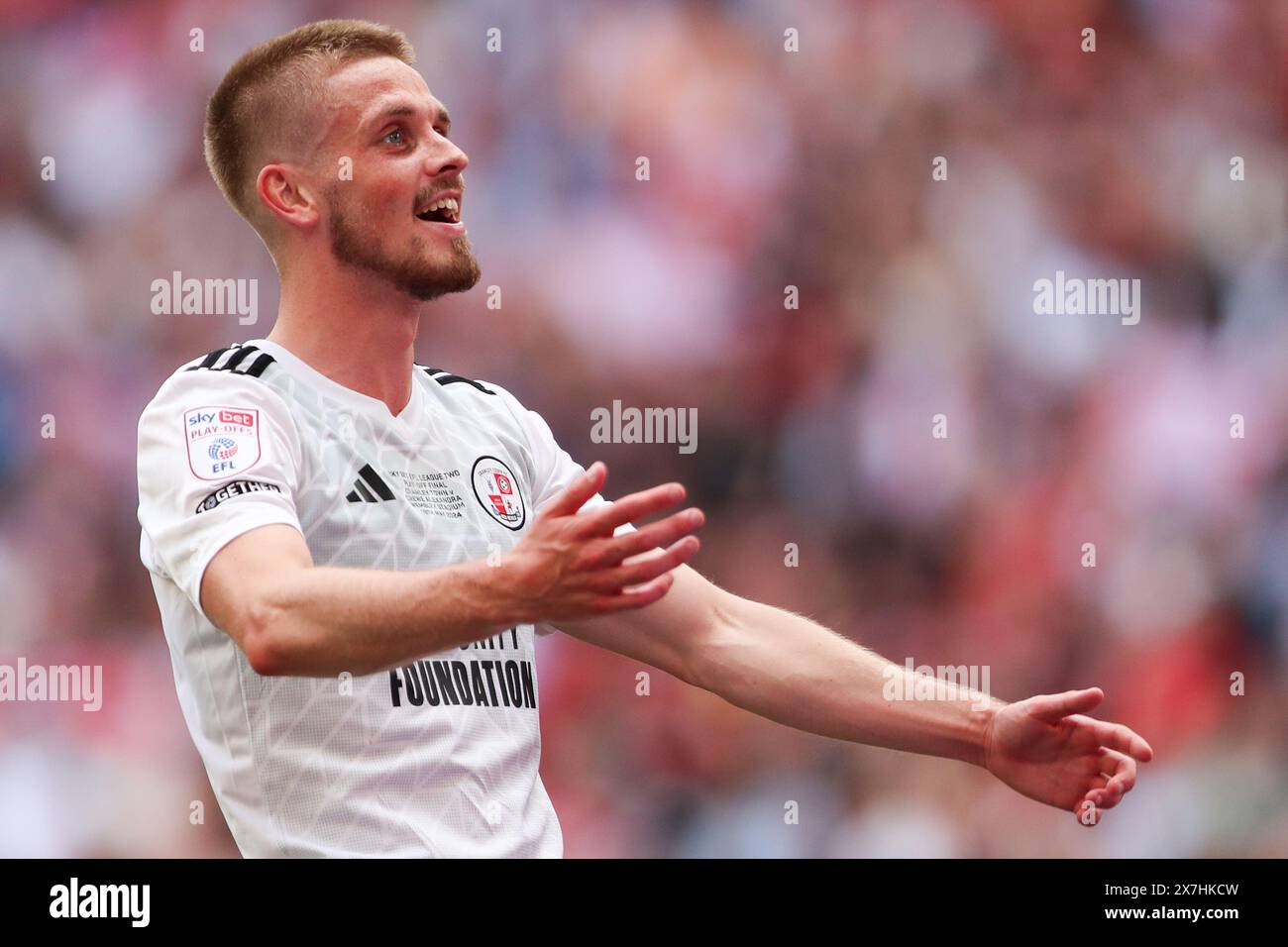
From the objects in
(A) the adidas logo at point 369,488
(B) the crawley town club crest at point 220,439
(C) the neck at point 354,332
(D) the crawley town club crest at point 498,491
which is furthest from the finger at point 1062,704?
(B) the crawley town club crest at point 220,439

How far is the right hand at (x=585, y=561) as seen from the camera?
7.81 feet

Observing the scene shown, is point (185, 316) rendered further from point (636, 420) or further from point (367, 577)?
point (367, 577)

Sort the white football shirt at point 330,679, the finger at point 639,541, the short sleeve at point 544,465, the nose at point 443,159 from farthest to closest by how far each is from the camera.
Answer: the short sleeve at point 544,465
the nose at point 443,159
the white football shirt at point 330,679
the finger at point 639,541

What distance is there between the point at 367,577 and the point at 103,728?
12.3ft

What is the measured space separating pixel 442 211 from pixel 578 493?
4.66 feet

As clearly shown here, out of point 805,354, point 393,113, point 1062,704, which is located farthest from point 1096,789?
point 805,354

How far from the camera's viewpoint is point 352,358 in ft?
11.1

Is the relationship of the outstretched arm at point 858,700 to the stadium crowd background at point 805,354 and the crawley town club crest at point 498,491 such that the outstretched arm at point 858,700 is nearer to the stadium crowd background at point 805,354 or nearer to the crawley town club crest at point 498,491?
the crawley town club crest at point 498,491

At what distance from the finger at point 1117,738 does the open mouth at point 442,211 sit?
183 centimetres

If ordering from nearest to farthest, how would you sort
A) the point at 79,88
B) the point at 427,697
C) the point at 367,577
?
the point at 367,577 < the point at 427,697 < the point at 79,88

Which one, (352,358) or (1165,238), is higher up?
(1165,238)

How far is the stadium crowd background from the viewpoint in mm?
6008

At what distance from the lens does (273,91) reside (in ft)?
11.9
